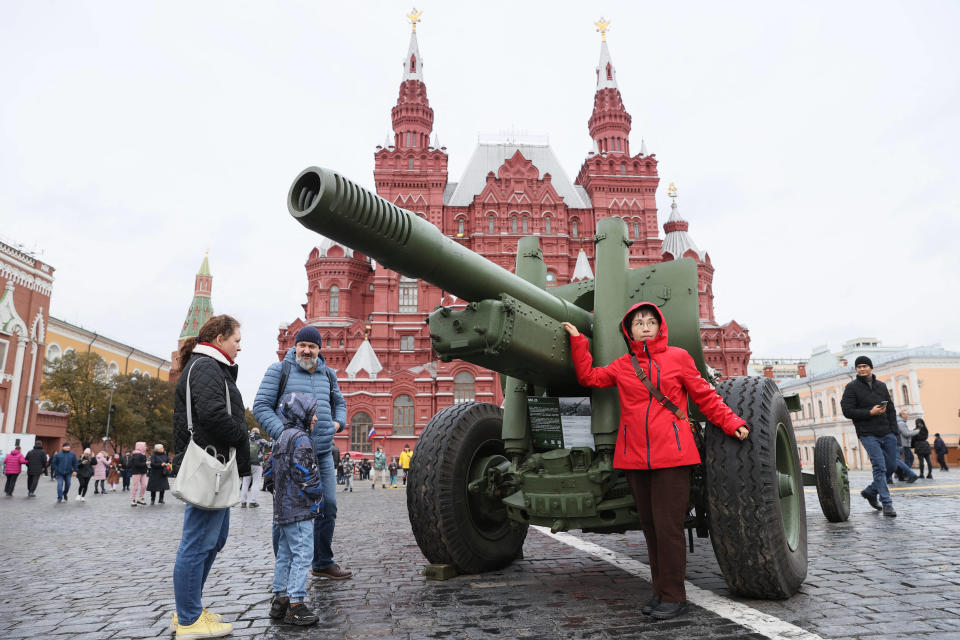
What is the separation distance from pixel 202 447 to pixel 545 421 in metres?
2.19

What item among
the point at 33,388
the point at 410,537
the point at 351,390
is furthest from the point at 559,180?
the point at 410,537

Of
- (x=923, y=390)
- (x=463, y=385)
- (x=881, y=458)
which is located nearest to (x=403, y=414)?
(x=463, y=385)

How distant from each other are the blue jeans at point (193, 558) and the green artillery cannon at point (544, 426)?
1451 mm

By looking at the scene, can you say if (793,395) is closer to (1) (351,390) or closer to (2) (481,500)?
(2) (481,500)

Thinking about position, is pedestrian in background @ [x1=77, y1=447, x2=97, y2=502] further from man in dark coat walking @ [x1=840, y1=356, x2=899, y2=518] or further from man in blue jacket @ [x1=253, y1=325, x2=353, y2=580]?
man in dark coat walking @ [x1=840, y1=356, x2=899, y2=518]

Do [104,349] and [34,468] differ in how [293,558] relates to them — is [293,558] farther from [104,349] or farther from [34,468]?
[104,349]

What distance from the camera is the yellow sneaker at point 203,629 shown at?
3051 mm

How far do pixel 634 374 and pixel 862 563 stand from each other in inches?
103

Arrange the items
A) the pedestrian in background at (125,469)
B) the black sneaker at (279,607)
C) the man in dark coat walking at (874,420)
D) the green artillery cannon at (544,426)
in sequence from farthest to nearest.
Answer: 1. the pedestrian in background at (125,469)
2. the man in dark coat walking at (874,420)
3. the black sneaker at (279,607)
4. the green artillery cannon at (544,426)

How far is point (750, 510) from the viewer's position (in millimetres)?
3262

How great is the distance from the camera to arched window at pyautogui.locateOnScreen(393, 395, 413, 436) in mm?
38406

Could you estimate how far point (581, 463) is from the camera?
3.74m

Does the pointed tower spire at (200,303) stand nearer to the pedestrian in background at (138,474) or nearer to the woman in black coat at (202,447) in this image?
the pedestrian in background at (138,474)

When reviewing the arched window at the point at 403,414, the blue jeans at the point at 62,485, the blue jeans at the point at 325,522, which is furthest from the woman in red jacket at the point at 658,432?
the arched window at the point at 403,414
